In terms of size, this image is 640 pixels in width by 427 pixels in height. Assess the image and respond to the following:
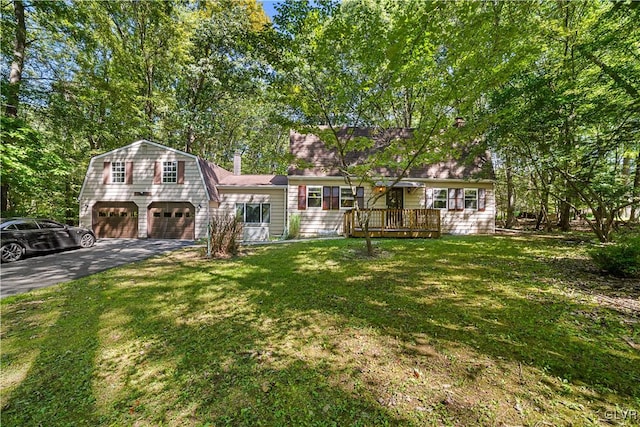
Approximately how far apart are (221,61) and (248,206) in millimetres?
10374

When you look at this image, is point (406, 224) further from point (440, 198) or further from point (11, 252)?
point (11, 252)

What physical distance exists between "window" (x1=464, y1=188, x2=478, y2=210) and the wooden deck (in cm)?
419

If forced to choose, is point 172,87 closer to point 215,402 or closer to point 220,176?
point 220,176

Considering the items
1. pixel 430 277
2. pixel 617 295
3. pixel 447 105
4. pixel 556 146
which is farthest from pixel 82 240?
pixel 556 146

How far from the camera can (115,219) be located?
572 inches

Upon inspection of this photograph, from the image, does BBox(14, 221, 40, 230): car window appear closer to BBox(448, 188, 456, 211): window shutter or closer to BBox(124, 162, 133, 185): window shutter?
BBox(124, 162, 133, 185): window shutter

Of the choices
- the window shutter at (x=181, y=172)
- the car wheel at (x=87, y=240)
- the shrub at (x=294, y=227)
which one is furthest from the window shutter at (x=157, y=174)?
the shrub at (x=294, y=227)

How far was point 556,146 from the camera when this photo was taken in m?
9.24

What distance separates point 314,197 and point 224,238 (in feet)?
21.6

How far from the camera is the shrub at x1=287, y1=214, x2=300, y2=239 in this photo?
13555 millimetres

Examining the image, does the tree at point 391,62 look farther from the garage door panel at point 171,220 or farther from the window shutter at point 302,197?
the garage door panel at point 171,220

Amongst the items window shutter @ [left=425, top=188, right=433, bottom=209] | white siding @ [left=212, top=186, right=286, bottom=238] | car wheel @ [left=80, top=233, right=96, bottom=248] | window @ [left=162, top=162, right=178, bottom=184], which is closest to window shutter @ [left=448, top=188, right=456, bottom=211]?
window shutter @ [left=425, top=188, right=433, bottom=209]

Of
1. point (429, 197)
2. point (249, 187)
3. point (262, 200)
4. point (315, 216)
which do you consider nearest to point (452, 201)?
point (429, 197)

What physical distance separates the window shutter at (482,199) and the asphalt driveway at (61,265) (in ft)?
51.0
